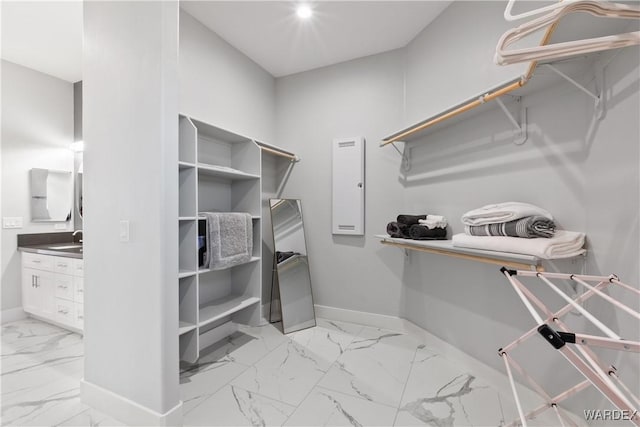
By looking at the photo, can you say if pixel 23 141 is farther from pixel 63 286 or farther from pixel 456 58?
pixel 456 58

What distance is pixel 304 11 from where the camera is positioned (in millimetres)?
2186

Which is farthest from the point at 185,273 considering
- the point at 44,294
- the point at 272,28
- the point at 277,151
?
the point at 44,294

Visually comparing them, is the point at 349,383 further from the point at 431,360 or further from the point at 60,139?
the point at 60,139

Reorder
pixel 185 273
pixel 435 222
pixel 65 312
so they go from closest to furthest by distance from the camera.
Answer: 1. pixel 185 273
2. pixel 435 222
3. pixel 65 312

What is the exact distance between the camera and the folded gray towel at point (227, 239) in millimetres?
1993

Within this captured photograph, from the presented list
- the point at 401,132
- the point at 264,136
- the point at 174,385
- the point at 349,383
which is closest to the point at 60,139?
the point at 264,136

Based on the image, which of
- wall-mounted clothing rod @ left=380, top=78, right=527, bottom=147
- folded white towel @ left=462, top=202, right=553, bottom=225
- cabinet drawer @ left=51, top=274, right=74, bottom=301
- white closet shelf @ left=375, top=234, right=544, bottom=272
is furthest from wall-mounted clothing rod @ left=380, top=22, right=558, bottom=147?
cabinet drawer @ left=51, top=274, right=74, bottom=301

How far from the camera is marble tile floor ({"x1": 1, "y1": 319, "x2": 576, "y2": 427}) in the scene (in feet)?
4.97

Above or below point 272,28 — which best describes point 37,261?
below

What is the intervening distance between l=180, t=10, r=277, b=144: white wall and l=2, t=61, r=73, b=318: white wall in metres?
2.32

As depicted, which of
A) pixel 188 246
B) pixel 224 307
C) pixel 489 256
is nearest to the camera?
pixel 489 256

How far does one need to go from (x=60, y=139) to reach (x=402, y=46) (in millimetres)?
3996

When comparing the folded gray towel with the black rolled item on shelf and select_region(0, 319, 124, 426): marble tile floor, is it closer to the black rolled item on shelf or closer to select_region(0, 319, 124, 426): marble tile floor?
select_region(0, 319, 124, 426): marble tile floor

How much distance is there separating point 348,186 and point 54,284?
3.04m
